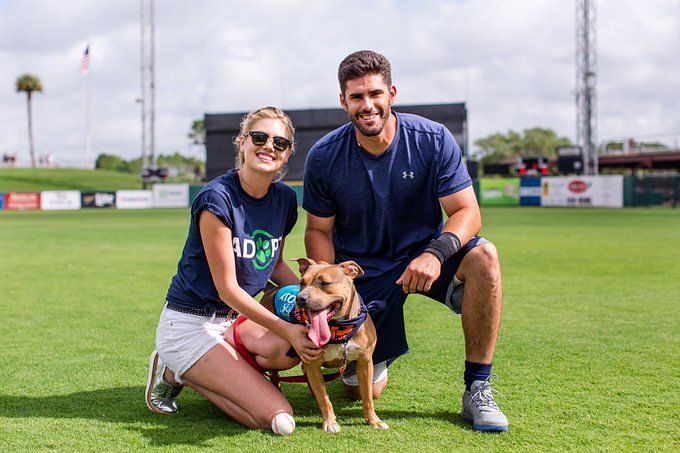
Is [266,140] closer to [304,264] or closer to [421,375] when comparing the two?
[304,264]

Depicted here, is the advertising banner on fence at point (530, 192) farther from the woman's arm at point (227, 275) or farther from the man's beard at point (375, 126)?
the woman's arm at point (227, 275)

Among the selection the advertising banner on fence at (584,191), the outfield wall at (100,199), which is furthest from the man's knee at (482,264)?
the outfield wall at (100,199)

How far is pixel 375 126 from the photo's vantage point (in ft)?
13.8

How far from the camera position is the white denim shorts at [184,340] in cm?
419

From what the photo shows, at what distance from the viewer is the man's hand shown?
3.86m

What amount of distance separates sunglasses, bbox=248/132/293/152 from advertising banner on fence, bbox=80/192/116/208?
42617mm

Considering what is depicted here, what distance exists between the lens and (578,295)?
8.52 metres

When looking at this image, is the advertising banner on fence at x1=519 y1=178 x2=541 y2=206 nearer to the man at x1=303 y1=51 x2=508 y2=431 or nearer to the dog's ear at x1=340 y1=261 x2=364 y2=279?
the man at x1=303 y1=51 x2=508 y2=431

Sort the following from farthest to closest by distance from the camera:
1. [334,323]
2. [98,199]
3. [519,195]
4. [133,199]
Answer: [133,199], [98,199], [519,195], [334,323]

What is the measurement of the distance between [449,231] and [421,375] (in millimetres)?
1327

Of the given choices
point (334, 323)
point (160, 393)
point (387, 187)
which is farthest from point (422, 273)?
point (160, 393)

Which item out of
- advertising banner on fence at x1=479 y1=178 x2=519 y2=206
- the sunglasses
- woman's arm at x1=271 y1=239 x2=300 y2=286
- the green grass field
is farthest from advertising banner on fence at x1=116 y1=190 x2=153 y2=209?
the sunglasses

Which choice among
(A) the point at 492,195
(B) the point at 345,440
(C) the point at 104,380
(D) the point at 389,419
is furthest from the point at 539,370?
(A) the point at 492,195

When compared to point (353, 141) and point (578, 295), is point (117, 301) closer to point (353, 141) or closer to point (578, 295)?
point (353, 141)
